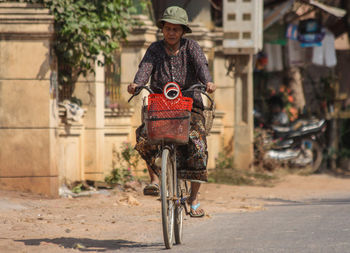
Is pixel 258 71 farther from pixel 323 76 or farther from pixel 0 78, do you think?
pixel 0 78

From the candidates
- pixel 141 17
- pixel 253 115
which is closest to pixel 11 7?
pixel 141 17

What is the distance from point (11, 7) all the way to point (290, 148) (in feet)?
29.4

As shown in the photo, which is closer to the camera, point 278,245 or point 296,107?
point 278,245

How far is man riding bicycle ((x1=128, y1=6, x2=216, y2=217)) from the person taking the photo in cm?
655

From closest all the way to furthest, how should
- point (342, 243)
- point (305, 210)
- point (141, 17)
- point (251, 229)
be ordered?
point (342, 243)
point (251, 229)
point (305, 210)
point (141, 17)

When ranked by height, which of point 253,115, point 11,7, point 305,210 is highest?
point 11,7

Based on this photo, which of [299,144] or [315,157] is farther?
[315,157]

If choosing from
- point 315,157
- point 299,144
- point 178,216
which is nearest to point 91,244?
point 178,216

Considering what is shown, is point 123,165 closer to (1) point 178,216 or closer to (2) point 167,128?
(1) point 178,216

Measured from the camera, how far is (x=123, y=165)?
41.0 ft

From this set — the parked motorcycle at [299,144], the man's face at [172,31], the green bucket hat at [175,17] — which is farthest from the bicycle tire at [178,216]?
the parked motorcycle at [299,144]

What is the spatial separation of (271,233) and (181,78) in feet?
5.67

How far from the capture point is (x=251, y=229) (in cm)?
739

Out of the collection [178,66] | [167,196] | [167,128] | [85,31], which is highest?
[85,31]
